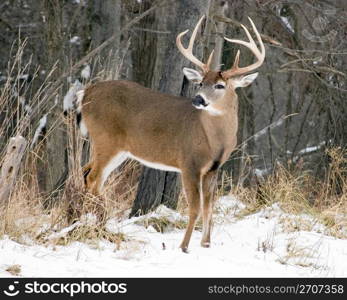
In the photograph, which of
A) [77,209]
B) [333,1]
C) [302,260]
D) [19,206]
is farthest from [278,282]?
[333,1]

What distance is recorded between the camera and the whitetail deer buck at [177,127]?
6.83m

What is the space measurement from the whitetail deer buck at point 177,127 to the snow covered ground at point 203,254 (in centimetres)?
38

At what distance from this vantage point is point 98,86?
754 cm

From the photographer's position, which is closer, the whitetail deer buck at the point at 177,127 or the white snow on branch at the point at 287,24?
the whitetail deer buck at the point at 177,127

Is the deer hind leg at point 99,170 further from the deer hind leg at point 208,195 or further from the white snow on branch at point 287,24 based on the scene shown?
the white snow on branch at point 287,24

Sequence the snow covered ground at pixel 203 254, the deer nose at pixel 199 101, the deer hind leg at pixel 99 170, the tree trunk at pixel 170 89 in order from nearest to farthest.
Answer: the snow covered ground at pixel 203 254 → the deer nose at pixel 199 101 → the deer hind leg at pixel 99 170 → the tree trunk at pixel 170 89

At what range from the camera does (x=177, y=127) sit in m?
7.14

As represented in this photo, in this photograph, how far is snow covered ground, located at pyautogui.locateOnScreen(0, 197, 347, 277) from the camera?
5535mm

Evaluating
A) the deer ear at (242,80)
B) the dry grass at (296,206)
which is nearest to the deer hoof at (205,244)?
the dry grass at (296,206)

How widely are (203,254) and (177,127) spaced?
1.30m

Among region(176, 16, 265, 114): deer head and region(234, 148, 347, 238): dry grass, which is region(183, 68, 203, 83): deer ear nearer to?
region(176, 16, 265, 114): deer head

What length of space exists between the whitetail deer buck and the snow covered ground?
0.38 meters

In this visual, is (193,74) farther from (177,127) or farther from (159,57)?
(159,57)

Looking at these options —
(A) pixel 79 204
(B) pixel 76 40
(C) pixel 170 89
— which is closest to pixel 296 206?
(C) pixel 170 89
